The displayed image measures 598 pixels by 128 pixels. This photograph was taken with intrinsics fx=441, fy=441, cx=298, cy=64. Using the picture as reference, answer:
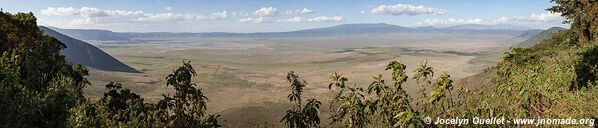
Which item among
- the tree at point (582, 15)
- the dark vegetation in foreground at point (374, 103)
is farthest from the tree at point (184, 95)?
the tree at point (582, 15)

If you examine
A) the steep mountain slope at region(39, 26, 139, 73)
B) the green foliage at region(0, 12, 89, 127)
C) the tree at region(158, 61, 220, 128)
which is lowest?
the steep mountain slope at region(39, 26, 139, 73)

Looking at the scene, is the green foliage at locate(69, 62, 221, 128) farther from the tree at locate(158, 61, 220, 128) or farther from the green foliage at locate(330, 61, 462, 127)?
the green foliage at locate(330, 61, 462, 127)

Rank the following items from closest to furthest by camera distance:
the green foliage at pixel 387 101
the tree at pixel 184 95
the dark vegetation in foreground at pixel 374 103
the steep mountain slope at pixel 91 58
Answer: the green foliage at pixel 387 101, the dark vegetation in foreground at pixel 374 103, the tree at pixel 184 95, the steep mountain slope at pixel 91 58

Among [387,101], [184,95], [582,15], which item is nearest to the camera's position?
[387,101]

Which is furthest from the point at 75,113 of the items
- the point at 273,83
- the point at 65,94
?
the point at 273,83

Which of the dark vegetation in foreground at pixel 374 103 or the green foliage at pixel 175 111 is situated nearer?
the dark vegetation in foreground at pixel 374 103

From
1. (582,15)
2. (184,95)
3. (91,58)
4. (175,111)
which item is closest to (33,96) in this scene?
(175,111)

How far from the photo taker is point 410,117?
16.0 ft

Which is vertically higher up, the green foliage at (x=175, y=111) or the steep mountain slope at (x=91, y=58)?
Answer: the green foliage at (x=175, y=111)

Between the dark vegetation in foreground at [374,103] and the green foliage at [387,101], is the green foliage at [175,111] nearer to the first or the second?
the dark vegetation in foreground at [374,103]

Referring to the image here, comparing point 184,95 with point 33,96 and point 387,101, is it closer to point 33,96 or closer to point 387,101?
point 387,101

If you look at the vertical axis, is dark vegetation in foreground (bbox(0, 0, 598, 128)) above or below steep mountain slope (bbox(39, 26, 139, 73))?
above

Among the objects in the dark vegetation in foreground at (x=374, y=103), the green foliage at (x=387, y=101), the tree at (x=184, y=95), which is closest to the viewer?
the green foliage at (x=387, y=101)

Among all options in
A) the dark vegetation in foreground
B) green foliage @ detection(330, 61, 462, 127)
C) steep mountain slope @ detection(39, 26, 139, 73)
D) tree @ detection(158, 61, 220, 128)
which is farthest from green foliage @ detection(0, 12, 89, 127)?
steep mountain slope @ detection(39, 26, 139, 73)
